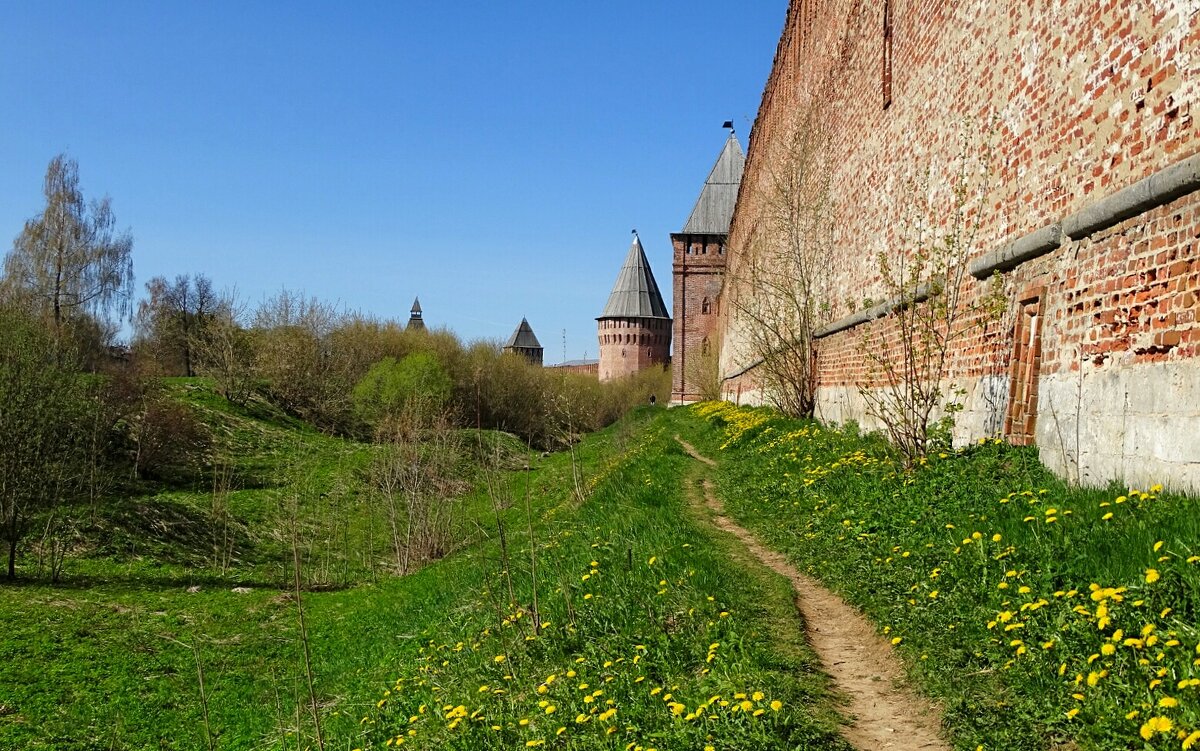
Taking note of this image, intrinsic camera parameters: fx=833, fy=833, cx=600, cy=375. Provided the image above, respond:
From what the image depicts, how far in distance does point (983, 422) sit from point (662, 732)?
4.24 meters

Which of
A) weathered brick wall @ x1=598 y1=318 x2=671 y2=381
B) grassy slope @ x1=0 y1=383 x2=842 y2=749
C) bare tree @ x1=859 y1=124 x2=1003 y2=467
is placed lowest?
grassy slope @ x1=0 y1=383 x2=842 y2=749

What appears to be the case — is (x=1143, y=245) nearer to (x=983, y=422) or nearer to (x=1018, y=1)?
(x=983, y=422)

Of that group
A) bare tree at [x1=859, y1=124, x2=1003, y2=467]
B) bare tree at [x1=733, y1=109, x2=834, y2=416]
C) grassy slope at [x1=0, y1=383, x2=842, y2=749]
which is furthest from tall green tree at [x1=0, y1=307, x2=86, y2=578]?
bare tree at [x1=859, y1=124, x2=1003, y2=467]

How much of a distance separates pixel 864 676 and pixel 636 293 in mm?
53045

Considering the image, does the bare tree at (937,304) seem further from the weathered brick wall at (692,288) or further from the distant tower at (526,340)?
the distant tower at (526,340)

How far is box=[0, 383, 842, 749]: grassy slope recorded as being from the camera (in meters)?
3.89

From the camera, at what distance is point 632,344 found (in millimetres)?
56062

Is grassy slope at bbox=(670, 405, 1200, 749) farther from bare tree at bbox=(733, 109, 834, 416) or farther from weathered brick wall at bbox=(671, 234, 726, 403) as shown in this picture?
weathered brick wall at bbox=(671, 234, 726, 403)

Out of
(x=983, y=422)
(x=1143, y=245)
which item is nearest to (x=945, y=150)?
(x=983, y=422)

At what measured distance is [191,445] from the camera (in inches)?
790

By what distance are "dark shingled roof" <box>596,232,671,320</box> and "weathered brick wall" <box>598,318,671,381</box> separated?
0.48 meters

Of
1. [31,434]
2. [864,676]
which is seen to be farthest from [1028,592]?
[31,434]

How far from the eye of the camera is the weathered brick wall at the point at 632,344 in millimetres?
55906

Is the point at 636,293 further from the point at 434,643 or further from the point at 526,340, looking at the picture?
the point at 434,643
